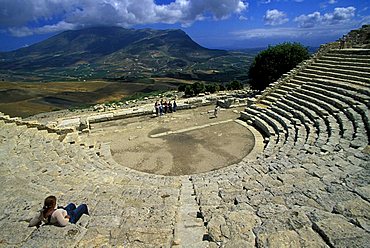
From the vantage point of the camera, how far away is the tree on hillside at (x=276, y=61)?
92.3ft

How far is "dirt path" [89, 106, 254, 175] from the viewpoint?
1302 centimetres

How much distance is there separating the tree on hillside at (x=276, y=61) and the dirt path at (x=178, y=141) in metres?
10.1

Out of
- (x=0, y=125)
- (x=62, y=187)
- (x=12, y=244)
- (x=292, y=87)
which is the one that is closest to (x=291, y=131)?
(x=292, y=87)

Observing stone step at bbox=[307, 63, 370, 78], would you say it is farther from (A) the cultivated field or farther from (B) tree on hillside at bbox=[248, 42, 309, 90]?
(A) the cultivated field

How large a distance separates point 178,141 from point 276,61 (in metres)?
18.4

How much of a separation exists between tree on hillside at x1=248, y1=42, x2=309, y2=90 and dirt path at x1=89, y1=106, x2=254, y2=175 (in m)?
10.1

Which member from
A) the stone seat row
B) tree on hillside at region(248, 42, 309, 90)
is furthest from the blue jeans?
tree on hillside at region(248, 42, 309, 90)

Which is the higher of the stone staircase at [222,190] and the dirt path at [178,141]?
the stone staircase at [222,190]

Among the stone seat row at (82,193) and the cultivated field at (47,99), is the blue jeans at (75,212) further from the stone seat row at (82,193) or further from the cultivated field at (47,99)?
the cultivated field at (47,99)

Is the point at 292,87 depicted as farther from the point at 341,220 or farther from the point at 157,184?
the point at 341,220

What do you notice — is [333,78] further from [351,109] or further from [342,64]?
[351,109]

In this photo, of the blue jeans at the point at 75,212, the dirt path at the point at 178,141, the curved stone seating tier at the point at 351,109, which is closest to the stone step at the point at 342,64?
the curved stone seating tier at the point at 351,109

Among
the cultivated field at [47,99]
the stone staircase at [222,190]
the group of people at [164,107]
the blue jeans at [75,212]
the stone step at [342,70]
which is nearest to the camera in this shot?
the stone staircase at [222,190]

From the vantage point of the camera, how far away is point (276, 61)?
28.5m
